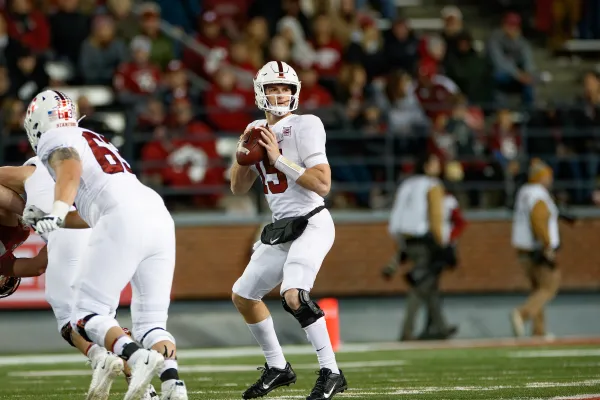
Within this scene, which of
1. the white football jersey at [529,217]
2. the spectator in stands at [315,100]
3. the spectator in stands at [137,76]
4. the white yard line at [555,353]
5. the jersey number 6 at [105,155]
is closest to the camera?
the jersey number 6 at [105,155]

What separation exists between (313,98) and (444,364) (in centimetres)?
530

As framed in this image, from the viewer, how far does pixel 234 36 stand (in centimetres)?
1653

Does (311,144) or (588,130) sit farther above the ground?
(311,144)

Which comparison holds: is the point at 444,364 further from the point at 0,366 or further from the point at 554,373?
the point at 0,366

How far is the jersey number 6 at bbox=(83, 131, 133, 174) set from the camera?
660 centimetres

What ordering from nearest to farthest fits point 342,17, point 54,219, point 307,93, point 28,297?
1. point 54,219
2. point 28,297
3. point 307,93
4. point 342,17

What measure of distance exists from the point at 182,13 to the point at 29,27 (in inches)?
93.7

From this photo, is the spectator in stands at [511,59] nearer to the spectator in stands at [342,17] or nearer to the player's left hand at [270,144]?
the spectator in stands at [342,17]

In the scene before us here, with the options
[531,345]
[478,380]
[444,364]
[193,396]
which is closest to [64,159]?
[193,396]

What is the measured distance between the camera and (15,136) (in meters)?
14.2

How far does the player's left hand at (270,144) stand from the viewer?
7.30m

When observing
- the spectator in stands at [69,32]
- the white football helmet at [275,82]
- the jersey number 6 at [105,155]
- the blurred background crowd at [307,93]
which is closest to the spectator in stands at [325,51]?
the blurred background crowd at [307,93]

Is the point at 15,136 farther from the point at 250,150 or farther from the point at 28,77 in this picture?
the point at 250,150

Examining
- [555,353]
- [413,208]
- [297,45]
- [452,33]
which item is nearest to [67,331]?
[555,353]
